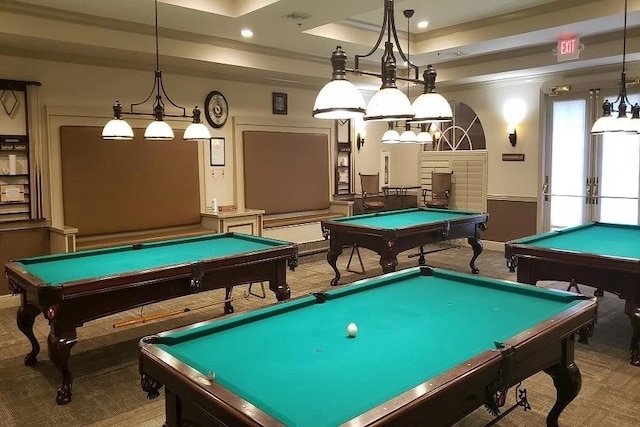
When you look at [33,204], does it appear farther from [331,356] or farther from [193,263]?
[331,356]

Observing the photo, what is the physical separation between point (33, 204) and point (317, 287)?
3.26 metres

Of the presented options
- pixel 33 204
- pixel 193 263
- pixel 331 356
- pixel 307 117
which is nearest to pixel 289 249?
pixel 193 263

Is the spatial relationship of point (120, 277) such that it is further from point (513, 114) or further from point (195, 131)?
point (513, 114)

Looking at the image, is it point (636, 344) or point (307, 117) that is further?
point (307, 117)

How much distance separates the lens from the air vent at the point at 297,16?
4.74 m

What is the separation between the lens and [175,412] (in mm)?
1895

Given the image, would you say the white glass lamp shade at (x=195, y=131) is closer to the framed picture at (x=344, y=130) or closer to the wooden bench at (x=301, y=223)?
the wooden bench at (x=301, y=223)

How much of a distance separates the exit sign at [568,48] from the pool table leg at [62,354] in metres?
6.02

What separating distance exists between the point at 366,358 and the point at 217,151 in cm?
551

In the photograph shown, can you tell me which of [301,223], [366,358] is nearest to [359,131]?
[301,223]

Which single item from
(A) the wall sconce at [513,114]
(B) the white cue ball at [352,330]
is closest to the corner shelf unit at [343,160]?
(A) the wall sconce at [513,114]

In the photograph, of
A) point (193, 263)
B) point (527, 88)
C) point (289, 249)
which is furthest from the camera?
point (527, 88)

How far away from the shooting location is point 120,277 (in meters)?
3.18

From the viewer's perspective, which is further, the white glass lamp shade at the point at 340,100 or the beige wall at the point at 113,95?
the beige wall at the point at 113,95
